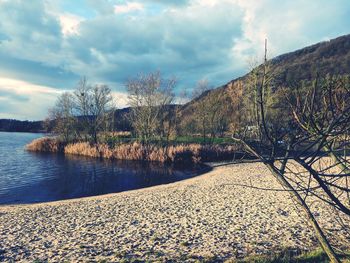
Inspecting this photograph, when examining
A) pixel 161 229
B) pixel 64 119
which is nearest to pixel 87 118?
pixel 64 119

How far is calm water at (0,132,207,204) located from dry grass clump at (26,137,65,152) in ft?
45.5

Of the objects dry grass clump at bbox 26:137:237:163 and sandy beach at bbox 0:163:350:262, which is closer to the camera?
sandy beach at bbox 0:163:350:262

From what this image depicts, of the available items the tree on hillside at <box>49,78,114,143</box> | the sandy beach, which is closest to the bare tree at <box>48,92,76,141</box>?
A: the tree on hillside at <box>49,78,114,143</box>

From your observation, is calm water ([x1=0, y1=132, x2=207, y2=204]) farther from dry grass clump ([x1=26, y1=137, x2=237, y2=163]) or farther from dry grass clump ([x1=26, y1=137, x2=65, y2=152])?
dry grass clump ([x1=26, y1=137, x2=65, y2=152])

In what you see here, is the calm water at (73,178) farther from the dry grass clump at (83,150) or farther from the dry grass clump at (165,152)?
the dry grass clump at (83,150)

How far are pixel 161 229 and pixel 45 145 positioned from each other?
4137 centimetres

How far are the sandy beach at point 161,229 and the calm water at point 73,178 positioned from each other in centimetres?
458

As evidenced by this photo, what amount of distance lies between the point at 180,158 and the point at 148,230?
77.1ft

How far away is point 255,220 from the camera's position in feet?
34.1

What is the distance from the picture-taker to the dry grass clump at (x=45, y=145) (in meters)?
45.7

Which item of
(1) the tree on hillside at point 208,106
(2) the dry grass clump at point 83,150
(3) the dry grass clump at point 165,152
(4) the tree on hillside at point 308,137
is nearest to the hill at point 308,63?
(1) the tree on hillside at point 208,106

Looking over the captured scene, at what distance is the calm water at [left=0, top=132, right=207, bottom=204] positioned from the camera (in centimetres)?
1862

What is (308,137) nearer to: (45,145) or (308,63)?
(45,145)

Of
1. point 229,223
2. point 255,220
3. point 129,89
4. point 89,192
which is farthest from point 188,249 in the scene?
point 129,89
